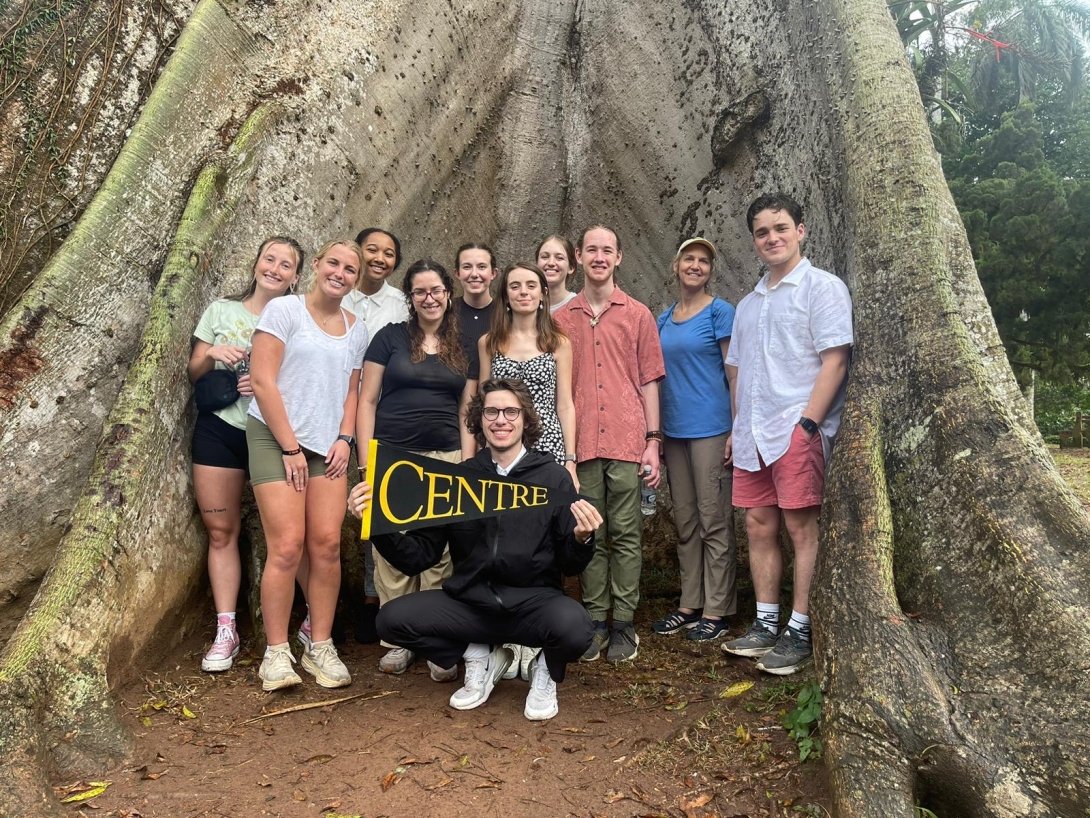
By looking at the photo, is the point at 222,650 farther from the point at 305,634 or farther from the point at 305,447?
the point at 305,447

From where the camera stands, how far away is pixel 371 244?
4262 millimetres

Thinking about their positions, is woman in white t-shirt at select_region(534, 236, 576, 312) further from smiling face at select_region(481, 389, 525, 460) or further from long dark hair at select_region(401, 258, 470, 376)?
smiling face at select_region(481, 389, 525, 460)

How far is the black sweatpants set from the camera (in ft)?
11.0

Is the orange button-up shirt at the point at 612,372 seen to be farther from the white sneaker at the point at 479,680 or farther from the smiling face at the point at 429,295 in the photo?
the white sneaker at the point at 479,680

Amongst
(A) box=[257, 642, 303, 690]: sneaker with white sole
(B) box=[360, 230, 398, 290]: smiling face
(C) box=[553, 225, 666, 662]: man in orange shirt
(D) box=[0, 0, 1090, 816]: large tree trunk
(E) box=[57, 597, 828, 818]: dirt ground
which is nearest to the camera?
(D) box=[0, 0, 1090, 816]: large tree trunk

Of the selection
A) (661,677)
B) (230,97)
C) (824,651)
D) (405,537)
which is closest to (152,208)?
(230,97)

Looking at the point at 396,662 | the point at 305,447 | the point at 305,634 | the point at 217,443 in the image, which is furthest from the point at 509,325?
the point at 305,634

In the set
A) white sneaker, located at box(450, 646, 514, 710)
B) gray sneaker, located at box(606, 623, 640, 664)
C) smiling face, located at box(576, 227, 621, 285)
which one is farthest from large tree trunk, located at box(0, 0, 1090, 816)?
white sneaker, located at box(450, 646, 514, 710)

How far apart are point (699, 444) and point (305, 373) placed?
6.33ft

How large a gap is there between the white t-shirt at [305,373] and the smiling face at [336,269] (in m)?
0.14

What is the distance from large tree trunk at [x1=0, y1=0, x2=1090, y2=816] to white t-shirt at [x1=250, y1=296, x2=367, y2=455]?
55 cm

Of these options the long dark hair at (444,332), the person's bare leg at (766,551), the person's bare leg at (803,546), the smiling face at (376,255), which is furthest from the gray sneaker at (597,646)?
the smiling face at (376,255)

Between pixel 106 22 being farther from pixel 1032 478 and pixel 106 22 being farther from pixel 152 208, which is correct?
pixel 1032 478

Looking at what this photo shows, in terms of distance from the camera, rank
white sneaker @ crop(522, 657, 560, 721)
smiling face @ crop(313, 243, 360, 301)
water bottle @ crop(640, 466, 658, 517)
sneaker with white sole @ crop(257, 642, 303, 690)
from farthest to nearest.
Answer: water bottle @ crop(640, 466, 658, 517)
smiling face @ crop(313, 243, 360, 301)
sneaker with white sole @ crop(257, 642, 303, 690)
white sneaker @ crop(522, 657, 560, 721)
